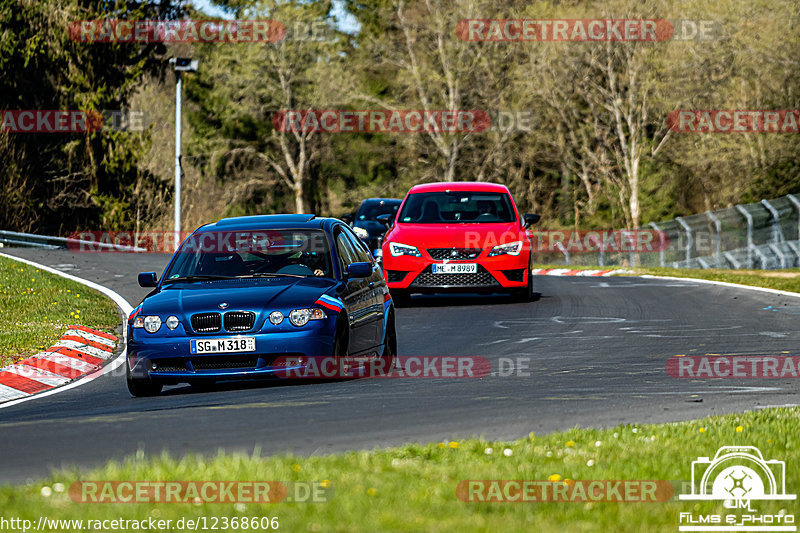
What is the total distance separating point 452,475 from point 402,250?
12702 millimetres

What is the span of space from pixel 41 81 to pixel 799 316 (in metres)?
33.4

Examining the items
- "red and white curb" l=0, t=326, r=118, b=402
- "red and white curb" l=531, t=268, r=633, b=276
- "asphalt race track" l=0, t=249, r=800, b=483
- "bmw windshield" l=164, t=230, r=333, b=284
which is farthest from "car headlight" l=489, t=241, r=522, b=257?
"red and white curb" l=531, t=268, r=633, b=276

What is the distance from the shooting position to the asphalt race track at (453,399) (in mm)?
7793

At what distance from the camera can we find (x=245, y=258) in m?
12.1

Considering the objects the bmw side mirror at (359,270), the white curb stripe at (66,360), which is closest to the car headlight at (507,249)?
the white curb stripe at (66,360)

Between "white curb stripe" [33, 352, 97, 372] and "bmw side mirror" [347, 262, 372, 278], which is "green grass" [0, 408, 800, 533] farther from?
"white curb stripe" [33, 352, 97, 372]

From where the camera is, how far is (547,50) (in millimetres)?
58969

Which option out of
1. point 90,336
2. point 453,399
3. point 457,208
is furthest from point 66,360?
point 457,208

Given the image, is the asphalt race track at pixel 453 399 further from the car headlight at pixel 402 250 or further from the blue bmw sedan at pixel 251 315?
the car headlight at pixel 402 250

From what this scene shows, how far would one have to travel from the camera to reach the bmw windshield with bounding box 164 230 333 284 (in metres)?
11.6

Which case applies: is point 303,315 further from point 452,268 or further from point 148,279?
point 452,268

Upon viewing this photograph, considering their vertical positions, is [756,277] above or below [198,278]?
below

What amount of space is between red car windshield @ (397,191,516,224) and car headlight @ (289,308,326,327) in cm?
925

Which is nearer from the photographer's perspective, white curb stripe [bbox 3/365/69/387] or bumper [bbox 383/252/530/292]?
white curb stripe [bbox 3/365/69/387]
